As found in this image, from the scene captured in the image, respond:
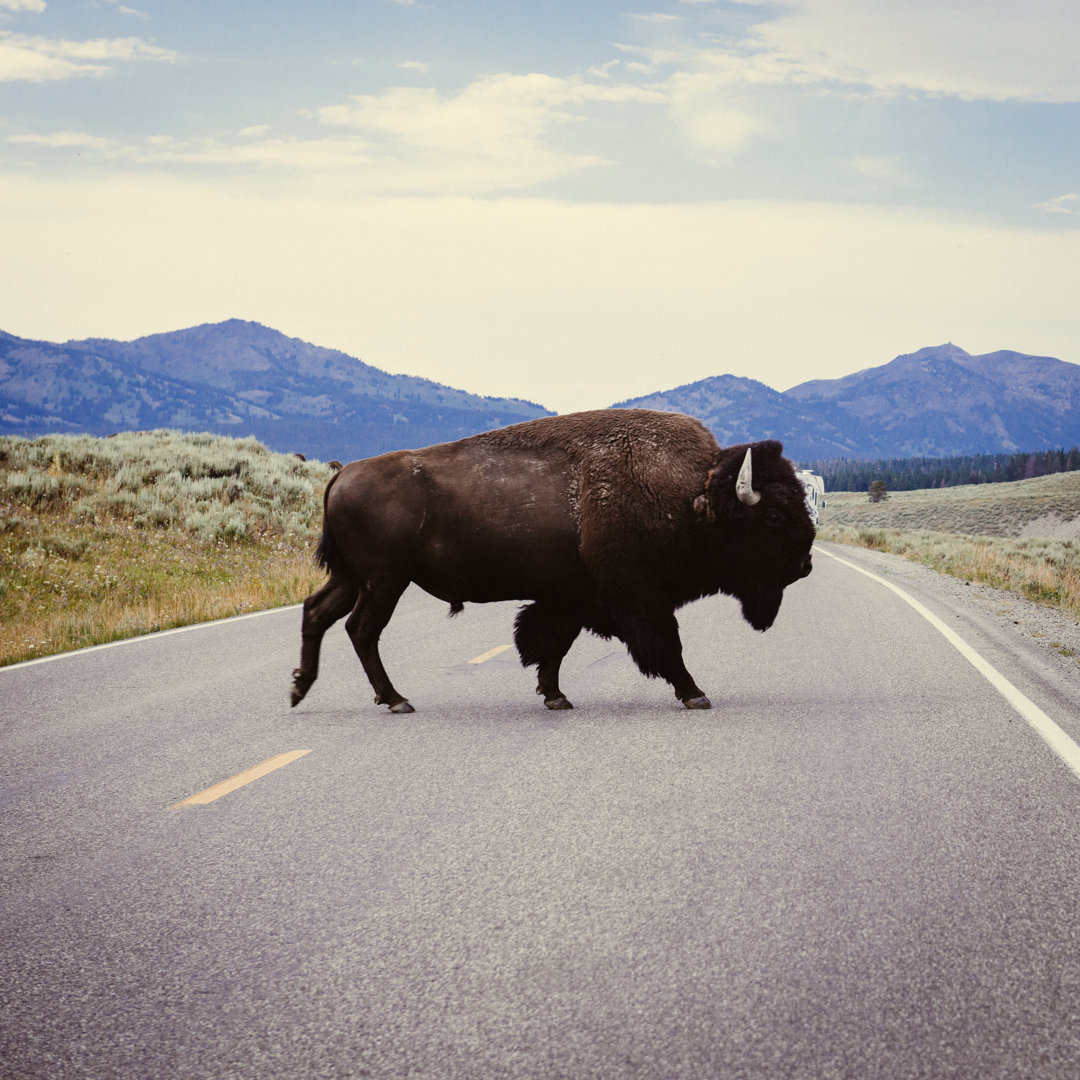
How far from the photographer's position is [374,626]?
762cm

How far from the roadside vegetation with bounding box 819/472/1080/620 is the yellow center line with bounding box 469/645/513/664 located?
775 cm

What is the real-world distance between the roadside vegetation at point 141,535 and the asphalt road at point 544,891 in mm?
6239

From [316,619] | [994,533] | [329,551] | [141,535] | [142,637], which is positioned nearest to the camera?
[316,619]

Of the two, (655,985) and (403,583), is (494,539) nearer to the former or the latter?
(403,583)

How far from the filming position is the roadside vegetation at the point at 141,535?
45.0ft

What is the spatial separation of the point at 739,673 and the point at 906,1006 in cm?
597

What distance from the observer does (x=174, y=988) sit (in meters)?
3.26

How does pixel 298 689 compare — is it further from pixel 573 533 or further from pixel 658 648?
pixel 658 648

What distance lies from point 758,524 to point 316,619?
9.95 ft

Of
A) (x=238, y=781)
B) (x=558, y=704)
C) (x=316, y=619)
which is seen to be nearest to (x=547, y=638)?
(x=558, y=704)

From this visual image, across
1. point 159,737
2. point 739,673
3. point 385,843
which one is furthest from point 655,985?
point 739,673

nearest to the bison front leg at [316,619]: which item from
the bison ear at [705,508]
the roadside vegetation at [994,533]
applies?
the bison ear at [705,508]

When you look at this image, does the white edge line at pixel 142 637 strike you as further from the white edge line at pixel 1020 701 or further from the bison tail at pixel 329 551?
the white edge line at pixel 1020 701

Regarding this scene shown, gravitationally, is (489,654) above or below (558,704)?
below
